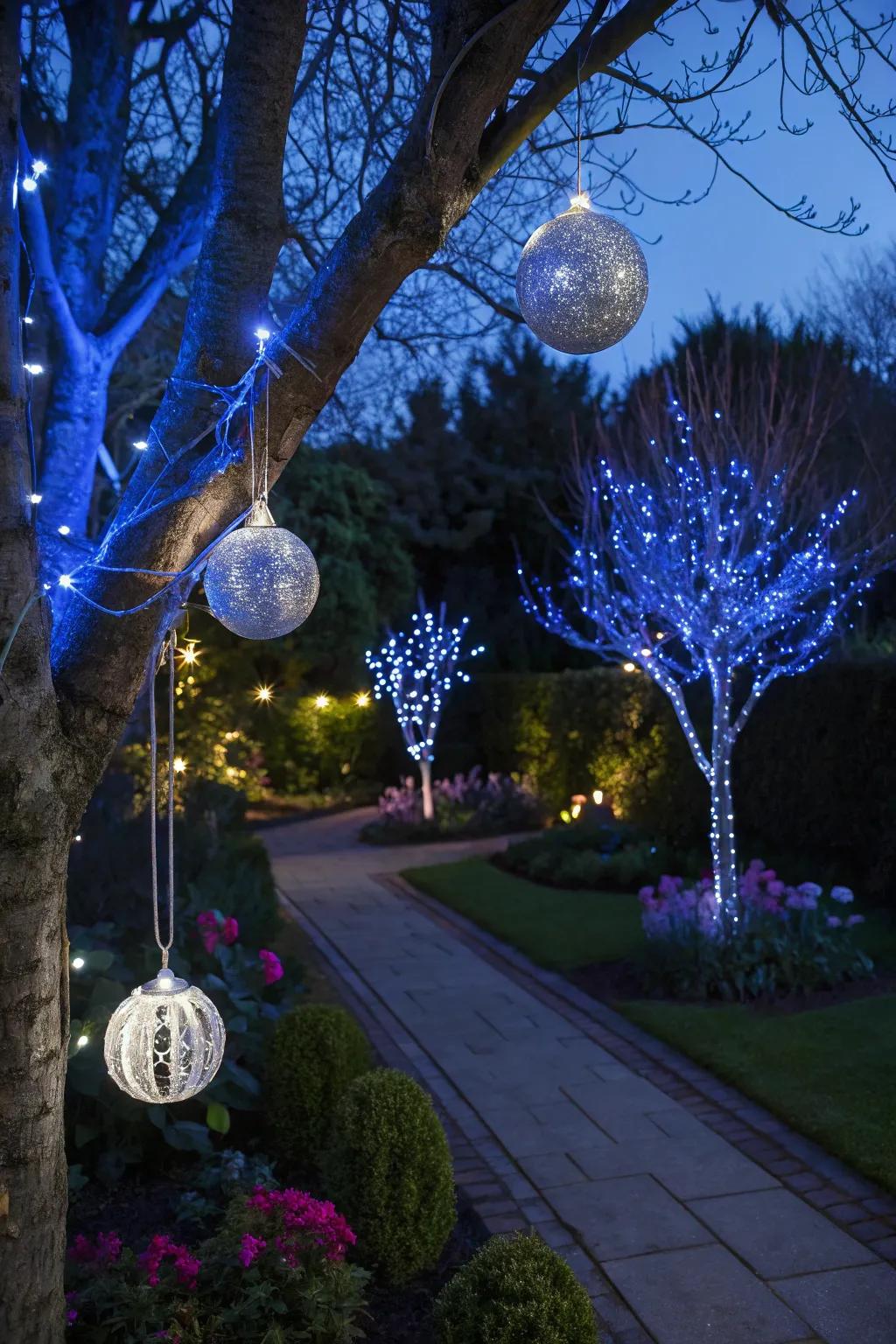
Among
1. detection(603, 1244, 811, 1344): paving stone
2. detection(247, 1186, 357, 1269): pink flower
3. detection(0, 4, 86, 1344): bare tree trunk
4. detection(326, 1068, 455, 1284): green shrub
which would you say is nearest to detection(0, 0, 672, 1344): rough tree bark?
detection(0, 4, 86, 1344): bare tree trunk

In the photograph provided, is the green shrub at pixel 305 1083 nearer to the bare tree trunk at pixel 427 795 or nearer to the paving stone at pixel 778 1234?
the paving stone at pixel 778 1234

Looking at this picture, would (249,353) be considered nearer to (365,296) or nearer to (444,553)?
(365,296)

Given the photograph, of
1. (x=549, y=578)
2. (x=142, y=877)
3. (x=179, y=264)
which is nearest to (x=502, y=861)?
(x=142, y=877)

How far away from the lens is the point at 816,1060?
197 inches

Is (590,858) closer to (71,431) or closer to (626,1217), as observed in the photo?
(626,1217)

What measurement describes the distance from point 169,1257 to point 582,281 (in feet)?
9.21

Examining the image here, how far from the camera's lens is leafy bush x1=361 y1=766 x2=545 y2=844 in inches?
544

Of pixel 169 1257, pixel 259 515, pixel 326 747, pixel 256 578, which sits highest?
pixel 259 515

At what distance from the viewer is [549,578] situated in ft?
69.3

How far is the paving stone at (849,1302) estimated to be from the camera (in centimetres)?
292

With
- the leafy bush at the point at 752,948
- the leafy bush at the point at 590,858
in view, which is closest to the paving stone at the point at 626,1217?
the leafy bush at the point at 752,948

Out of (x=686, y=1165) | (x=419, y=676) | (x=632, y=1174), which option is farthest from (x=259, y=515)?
(x=419, y=676)

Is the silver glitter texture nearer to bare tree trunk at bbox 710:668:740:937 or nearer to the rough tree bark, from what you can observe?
the rough tree bark

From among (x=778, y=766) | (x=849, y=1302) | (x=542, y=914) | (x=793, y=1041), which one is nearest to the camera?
(x=849, y=1302)
